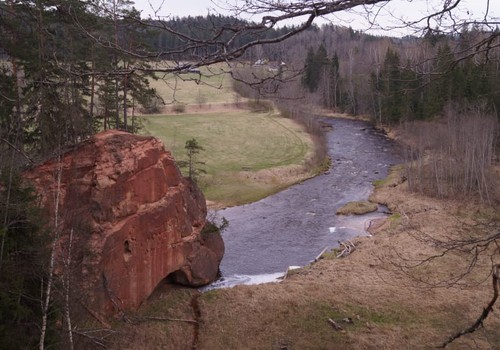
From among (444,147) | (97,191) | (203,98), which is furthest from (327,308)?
(203,98)

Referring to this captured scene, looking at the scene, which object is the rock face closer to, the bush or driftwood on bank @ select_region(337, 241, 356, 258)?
driftwood on bank @ select_region(337, 241, 356, 258)

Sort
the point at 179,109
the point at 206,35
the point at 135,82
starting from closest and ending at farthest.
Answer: the point at 206,35 < the point at 135,82 < the point at 179,109

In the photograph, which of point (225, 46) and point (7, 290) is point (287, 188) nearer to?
point (7, 290)

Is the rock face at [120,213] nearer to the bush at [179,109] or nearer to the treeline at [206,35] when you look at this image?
the treeline at [206,35]

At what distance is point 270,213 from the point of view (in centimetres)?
3188

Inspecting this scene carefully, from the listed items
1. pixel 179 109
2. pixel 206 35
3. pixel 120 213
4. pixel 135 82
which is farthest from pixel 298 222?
pixel 179 109

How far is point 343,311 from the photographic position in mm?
17141

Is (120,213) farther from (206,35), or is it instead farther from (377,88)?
(377,88)

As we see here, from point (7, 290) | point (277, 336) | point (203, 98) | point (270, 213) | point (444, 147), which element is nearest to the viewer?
point (7, 290)

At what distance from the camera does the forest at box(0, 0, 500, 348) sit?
468 cm

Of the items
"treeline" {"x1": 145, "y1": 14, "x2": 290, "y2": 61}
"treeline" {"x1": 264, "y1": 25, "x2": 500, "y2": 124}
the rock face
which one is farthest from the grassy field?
"treeline" {"x1": 145, "y1": 14, "x2": 290, "y2": 61}

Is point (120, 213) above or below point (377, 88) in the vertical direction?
below

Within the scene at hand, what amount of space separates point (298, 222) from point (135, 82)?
42.6ft

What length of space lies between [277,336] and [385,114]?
47.8 metres
